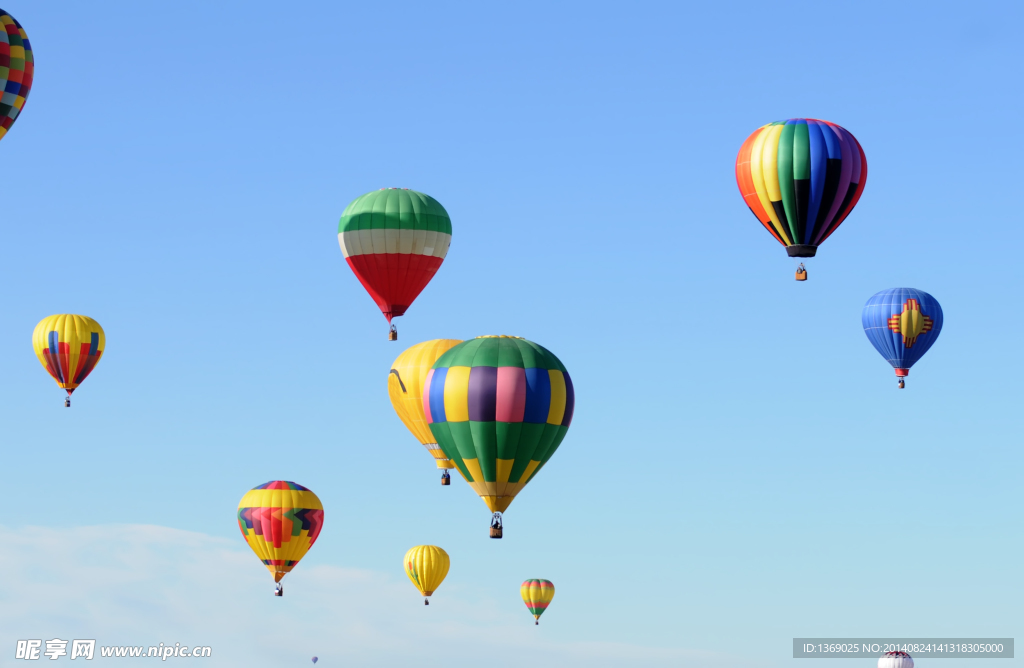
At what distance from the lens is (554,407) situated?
44.9 meters

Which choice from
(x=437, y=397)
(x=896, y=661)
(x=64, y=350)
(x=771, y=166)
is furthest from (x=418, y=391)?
(x=896, y=661)

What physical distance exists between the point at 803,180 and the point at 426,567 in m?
25.2

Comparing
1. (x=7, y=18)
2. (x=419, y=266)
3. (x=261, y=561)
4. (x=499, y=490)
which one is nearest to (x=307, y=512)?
(x=261, y=561)

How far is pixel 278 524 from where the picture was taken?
57000 millimetres

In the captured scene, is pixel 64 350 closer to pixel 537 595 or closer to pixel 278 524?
pixel 278 524

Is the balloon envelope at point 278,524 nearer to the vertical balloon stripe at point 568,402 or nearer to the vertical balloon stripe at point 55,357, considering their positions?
the vertical balloon stripe at point 55,357

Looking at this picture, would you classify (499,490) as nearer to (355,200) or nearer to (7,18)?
(355,200)

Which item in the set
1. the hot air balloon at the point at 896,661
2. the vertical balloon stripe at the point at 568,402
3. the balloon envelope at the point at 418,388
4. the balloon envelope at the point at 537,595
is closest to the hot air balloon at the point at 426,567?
the balloon envelope at the point at 537,595

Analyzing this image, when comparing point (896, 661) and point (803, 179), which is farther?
point (896, 661)

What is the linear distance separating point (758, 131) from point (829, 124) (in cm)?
210

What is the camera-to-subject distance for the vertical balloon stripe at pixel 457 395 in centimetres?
4469

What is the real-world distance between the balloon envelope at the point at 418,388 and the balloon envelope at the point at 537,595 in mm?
16756

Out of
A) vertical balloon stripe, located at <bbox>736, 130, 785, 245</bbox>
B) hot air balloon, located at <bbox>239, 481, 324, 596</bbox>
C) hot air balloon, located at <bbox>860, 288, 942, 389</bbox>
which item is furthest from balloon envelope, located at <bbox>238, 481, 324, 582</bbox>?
hot air balloon, located at <bbox>860, 288, 942, 389</bbox>

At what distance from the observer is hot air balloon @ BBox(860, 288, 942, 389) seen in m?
65.2
